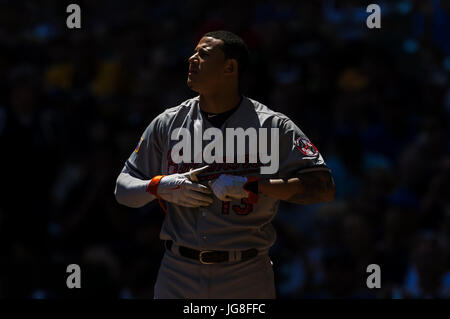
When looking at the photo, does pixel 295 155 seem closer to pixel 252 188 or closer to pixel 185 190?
pixel 252 188

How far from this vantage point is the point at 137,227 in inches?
256

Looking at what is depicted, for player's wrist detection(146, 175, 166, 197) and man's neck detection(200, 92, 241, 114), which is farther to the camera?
man's neck detection(200, 92, 241, 114)

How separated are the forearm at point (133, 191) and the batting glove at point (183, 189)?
0.05 meters

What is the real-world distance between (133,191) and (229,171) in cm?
46

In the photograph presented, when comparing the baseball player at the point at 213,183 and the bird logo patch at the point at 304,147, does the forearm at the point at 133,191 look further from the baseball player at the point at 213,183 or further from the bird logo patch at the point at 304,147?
the bird logo patch at the point at 304,147

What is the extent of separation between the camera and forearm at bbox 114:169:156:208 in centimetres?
341

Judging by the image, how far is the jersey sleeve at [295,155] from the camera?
3392 millimetres

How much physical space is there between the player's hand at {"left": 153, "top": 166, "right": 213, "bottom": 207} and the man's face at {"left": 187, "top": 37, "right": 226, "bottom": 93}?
43 cm

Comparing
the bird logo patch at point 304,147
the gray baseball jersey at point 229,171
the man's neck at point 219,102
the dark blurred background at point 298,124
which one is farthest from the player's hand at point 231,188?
the dark blurred background at point 298,124

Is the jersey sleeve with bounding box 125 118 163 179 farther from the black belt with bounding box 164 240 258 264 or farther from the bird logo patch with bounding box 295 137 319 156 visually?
the bird logo patch with bounding box 295 137 319 156

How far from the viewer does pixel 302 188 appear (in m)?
3.32
